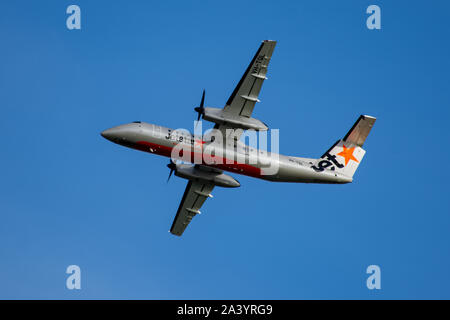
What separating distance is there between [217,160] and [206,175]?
2.77m

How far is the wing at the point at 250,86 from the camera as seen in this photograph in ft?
115

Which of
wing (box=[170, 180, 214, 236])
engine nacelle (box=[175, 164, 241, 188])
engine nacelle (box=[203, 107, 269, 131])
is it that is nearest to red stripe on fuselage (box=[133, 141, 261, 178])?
engine nacelle (box=[175, 164, 241, 188])

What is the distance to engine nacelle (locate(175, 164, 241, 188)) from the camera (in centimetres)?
3916

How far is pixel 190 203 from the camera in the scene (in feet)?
137

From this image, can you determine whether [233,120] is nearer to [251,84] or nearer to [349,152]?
[251,84]

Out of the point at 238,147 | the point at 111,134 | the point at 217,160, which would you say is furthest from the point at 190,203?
the point at 111,134

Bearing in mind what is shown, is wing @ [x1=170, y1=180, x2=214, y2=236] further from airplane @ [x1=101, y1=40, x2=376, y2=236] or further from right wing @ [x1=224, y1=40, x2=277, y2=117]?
Answer: right wing @ [x1=224, y1=40, x2=277, y2=117]

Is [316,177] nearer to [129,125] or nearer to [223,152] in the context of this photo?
[223,152]

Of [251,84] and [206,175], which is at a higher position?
[251,84]

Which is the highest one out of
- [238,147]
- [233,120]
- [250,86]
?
[250,86]

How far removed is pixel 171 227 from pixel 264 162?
9385 mm

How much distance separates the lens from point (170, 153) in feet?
120
